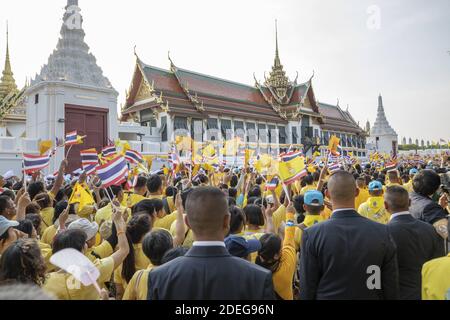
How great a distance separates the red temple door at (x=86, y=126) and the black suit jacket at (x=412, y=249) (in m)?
17.3

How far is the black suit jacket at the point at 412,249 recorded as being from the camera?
8.82 feet

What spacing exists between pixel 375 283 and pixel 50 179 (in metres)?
11.3

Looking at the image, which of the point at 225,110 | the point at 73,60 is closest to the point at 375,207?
the point at 73,60

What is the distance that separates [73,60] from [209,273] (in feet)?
64.9

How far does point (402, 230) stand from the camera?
2771 mm

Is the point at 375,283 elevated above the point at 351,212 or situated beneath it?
situated beneath

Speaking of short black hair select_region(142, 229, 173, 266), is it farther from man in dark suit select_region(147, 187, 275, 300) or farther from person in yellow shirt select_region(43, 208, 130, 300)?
man in dark suit select_region(147, 187, 275, 300)

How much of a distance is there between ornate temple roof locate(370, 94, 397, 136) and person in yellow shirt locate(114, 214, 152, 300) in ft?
214

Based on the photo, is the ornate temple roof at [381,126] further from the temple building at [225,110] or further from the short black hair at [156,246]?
the short black hair at [156,246]

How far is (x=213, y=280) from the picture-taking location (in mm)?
1708

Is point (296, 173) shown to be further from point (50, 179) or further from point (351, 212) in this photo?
point (50, 179)

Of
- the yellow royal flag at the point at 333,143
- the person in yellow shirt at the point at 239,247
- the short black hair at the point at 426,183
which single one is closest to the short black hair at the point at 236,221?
the person in yellow shirt at the point at 239,247

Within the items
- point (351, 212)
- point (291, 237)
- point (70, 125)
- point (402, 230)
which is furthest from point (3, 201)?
point (70, 125)

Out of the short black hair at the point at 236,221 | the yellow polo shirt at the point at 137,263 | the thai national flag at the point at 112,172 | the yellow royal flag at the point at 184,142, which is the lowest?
the yellow polo shirt at the point at 137,263
